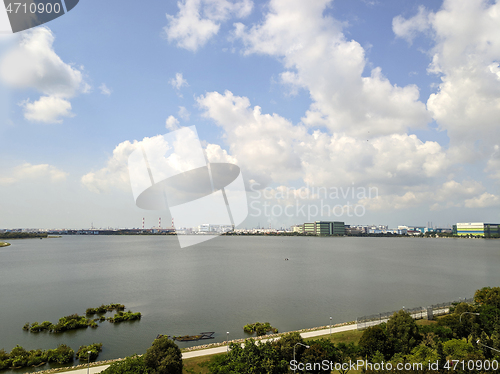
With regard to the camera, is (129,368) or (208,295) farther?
(208,295)

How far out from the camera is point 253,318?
1905 centimetres

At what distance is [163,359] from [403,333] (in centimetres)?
908

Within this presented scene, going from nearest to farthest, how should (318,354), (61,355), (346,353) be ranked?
(318,354) < (346,353) < (61,355)

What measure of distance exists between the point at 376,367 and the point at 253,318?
1131 centimetres

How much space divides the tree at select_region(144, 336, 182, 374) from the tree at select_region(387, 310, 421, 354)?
26.5ft

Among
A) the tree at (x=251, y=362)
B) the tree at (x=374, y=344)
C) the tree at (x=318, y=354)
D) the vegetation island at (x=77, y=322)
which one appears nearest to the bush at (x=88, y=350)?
the vegetation island at (x=77, y=322)

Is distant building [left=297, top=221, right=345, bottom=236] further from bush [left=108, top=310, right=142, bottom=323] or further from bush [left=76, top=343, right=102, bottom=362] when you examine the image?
bush [left=76, top=343, right=102, bottom=362]

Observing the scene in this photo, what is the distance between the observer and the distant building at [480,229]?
110812 mm

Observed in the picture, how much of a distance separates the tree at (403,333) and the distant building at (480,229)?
130m

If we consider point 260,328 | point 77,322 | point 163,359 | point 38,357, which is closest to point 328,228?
point 260,328

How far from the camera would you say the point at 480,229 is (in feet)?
371

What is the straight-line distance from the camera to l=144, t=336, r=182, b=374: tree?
9422 millimetres

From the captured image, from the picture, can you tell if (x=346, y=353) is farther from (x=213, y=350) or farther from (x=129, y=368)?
(x=129, y=368)

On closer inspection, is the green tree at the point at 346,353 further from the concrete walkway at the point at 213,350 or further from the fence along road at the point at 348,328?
the concrete walkway at the point at 213,350
